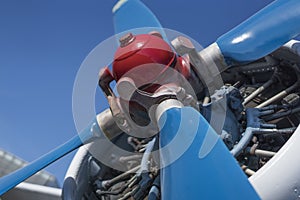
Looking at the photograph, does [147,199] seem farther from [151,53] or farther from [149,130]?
[151,53]

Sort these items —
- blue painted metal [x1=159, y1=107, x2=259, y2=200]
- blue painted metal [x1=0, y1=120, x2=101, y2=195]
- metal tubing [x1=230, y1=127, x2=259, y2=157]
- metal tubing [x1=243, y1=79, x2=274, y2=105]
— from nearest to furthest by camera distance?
blue painted metal [x1=159, y1=107, x2=259, y2=200] → metal tubing [x1=230, y1=127, x2=259, y2=157] → blue painted metal [x1=0, y1=120, x2=101, y2=195] → metal tubing [x1=243, y1=79, x2=274, y2=105]

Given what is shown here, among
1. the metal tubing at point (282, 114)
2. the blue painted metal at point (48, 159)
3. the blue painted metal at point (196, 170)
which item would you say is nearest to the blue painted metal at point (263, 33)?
the metal tubing at point (282, 114)

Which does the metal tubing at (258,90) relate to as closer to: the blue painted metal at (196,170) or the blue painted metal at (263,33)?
the blue painted metal at (263,33)

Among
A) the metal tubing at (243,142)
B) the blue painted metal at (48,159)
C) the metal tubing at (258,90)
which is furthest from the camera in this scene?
the metal tubing at (258,90)

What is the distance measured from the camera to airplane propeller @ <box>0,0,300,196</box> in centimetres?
418

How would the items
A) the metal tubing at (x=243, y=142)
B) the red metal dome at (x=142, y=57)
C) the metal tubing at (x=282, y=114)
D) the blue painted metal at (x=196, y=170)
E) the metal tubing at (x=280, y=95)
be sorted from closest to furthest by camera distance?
the blue painted metal at (x=196, y=170) < the red metal dome at (x=142, y=57) < the metal tubing at (x=243, y=142) < the metal tubing at (x=282, y=114) < the metal tubing at (x=280, y=95)

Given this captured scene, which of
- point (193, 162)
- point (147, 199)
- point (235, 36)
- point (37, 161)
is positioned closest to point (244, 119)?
point (235, 36)

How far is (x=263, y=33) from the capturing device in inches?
166

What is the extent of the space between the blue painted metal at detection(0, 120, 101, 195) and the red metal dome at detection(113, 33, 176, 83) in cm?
91

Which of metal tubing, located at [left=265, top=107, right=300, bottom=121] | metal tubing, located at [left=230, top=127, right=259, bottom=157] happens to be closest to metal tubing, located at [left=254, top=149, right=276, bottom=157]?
metal tubing, located at [left=230, top=127, right=259, bottom=157]

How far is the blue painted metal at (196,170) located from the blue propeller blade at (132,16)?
1.64 metres

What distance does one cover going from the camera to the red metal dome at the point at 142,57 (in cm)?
385

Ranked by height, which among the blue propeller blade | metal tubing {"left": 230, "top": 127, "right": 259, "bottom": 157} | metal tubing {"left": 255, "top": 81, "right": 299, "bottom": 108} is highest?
the blue propeller blade

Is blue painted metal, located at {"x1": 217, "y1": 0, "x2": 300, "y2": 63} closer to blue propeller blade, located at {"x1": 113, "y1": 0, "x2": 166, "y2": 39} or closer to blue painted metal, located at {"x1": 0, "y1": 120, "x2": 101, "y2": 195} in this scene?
blue propeller blade, located at {"x1": 113, "y1": 0, "x2": 166, "y2": 39}
